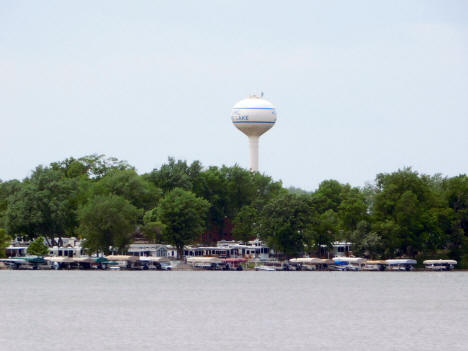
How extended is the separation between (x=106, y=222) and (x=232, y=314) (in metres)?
84.5

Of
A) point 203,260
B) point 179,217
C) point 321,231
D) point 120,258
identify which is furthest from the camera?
point 203,260

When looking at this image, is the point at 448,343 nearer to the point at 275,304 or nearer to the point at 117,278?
the point at 275,304

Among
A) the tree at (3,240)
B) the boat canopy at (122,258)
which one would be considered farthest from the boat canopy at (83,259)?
the tree at (3,240)

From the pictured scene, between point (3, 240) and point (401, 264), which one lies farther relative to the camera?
point (3, 240)

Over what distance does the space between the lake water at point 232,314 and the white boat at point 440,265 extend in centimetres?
1886

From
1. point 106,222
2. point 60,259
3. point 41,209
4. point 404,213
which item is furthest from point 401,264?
point 41,209

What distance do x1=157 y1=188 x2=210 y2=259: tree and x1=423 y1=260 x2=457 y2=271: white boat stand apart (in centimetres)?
3740

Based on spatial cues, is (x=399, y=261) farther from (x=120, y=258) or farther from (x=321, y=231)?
(x=120, y=258)

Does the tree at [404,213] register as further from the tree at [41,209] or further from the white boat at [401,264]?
the tree at [41,209]

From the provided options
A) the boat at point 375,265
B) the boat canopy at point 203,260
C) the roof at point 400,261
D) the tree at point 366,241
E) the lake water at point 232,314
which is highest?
the tree at point 366,241

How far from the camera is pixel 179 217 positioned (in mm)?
189625

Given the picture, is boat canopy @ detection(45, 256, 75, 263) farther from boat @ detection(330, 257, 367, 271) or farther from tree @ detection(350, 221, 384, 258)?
tree @ detection(350, 221, 384, 258)

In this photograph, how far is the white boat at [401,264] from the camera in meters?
181

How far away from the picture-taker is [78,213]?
18650 centimetres
